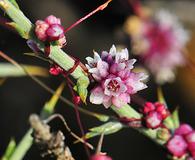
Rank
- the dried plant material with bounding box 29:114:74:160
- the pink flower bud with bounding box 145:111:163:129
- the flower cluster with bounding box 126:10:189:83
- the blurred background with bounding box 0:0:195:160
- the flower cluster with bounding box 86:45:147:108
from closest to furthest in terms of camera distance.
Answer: the dried plant material with bounding box 29:114:74:160 < the flower cluster with bounding box 86:45:147:108 < the pink flower bud with bounding box 145:111:163:129 < the flower cluster with bounding box 126:10:189:83 < the blurred background with bounding box 0:0:195:160

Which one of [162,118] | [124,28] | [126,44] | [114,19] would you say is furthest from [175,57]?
[162,118]

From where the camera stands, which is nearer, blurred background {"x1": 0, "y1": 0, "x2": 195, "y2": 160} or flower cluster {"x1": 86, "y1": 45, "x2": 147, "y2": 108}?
flower cluster {"x1": 86, "y1": 45, "x2": 147, "y2": 108}

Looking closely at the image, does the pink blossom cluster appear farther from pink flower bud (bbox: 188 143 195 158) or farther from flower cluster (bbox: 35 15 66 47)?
flower cluster (bbox: 35 15 66 47)

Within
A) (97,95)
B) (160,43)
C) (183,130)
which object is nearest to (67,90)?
(160,43)

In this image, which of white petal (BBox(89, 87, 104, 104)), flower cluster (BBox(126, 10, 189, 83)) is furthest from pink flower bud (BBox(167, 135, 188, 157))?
flower cluster (BBox(126, 10, 189, 83))

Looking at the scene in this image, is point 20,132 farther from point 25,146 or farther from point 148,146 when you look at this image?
point 25,146
